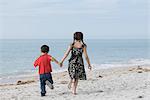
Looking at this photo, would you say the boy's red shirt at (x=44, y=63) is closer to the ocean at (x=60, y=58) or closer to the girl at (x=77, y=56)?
the girl at (x=77, y=56)

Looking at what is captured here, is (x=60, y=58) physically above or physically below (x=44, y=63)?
below

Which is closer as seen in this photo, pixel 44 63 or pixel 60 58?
pixel 44 63

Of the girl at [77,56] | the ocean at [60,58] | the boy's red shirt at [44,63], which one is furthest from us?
the ocean at [60,58]

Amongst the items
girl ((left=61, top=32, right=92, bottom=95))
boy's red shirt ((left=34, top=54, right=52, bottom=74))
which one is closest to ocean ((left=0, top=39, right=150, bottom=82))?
boy's red shirt ((left=34, top=54, right=52, bottom=74))

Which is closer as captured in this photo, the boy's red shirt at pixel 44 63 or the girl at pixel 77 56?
the girl at pixel 77 56

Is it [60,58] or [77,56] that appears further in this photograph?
[60,58]

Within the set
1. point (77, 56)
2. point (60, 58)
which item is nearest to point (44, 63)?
point (77, 56)

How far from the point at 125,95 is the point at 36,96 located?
8.61 ft

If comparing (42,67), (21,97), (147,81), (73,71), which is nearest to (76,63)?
(73,71)

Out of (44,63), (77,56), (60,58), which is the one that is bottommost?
(60,58)

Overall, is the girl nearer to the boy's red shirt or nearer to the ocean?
the boy's red shirt

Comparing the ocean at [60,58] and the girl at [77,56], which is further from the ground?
the girl at [77,56]

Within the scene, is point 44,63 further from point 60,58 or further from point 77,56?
point 60,58

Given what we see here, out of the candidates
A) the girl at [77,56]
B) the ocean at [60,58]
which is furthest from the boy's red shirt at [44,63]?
the ocean at [60,58]
